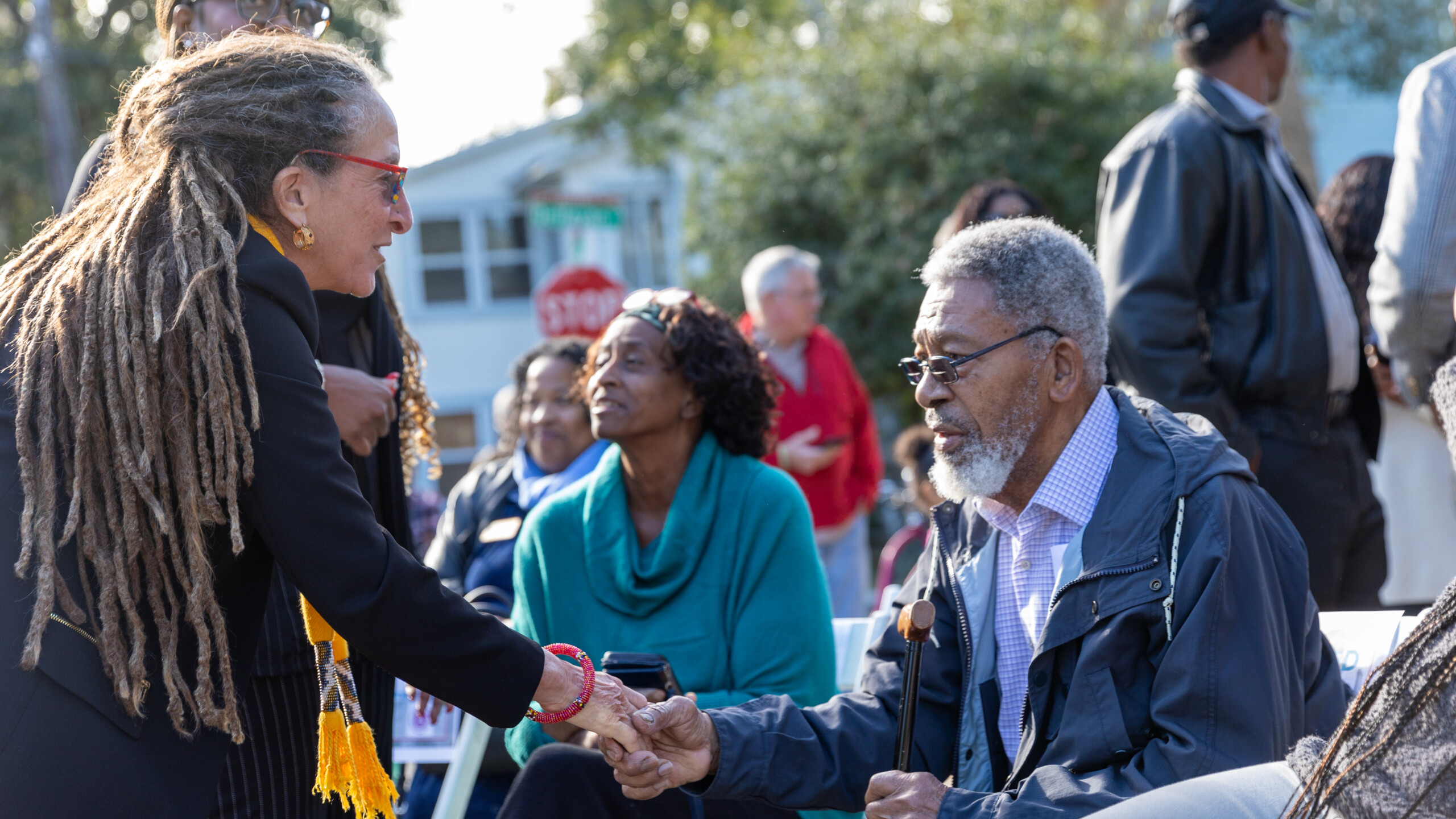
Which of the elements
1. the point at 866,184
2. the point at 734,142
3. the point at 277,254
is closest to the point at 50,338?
the point at 277,254

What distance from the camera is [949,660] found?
10.0ft

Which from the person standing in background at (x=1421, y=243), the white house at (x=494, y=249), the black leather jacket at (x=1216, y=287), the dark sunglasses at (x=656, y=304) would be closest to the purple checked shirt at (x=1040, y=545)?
the black leather jacket at (x=1216, y=287)

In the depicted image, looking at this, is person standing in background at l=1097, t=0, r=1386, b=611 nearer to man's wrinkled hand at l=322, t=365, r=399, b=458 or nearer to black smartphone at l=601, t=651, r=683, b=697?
black smartphone at l=601, t=651, r=683, b=697

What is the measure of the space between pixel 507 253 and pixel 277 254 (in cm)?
2290

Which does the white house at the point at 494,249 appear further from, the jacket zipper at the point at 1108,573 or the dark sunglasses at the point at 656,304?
the jacket zipper at the point at 1108,573

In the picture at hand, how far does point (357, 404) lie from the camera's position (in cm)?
314

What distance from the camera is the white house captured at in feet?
79.1

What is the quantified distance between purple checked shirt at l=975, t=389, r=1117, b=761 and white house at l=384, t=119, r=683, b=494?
2094 cm

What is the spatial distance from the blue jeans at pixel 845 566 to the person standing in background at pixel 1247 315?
3.16 metres

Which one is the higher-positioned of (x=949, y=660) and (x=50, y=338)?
(x=50, y=338)

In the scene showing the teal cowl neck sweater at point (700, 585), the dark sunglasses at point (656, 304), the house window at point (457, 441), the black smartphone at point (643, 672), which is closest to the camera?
the black smartphone at point (643, 672)

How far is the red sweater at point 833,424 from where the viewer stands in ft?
23.5

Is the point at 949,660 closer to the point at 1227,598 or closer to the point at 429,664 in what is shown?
the point at 1227,598

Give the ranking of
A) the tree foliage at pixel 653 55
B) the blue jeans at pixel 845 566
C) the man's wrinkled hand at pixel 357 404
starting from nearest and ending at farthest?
the man's wrinkled hand at pixel 357 404 → the blue jeans at pixel 845 566 → the tree foliage at pixel 653 55
